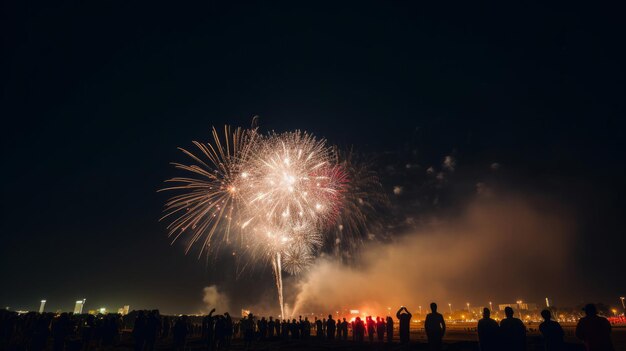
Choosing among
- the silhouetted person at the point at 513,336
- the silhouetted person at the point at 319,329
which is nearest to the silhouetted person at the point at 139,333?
the silhouetted person at the point at 513,336

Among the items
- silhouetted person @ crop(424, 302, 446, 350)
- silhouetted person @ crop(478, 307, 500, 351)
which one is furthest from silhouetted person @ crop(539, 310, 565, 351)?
silhouetted person @ crop(424, 302, 446, 350)

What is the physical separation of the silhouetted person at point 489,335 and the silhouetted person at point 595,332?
4.87 ft

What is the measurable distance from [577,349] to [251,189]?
946 inches

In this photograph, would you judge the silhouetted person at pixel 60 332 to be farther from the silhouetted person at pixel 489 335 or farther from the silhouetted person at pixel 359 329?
the silhouetted person at pixel 359 329

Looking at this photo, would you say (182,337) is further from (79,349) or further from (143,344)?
(79,349)

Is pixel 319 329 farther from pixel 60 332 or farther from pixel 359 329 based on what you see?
pixel 60 332

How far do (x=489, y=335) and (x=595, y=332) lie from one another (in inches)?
75.7

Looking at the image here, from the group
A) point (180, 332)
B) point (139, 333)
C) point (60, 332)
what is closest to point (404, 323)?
point (180, 332)

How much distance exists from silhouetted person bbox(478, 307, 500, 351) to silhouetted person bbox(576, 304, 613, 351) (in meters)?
1.49

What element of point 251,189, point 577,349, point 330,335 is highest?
point 251,189

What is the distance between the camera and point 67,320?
14141 millimetres

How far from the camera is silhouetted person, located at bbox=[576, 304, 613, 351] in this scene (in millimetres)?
6340

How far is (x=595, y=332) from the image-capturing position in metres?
6.36

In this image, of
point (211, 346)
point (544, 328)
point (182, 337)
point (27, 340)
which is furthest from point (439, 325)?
point (27, 340)
